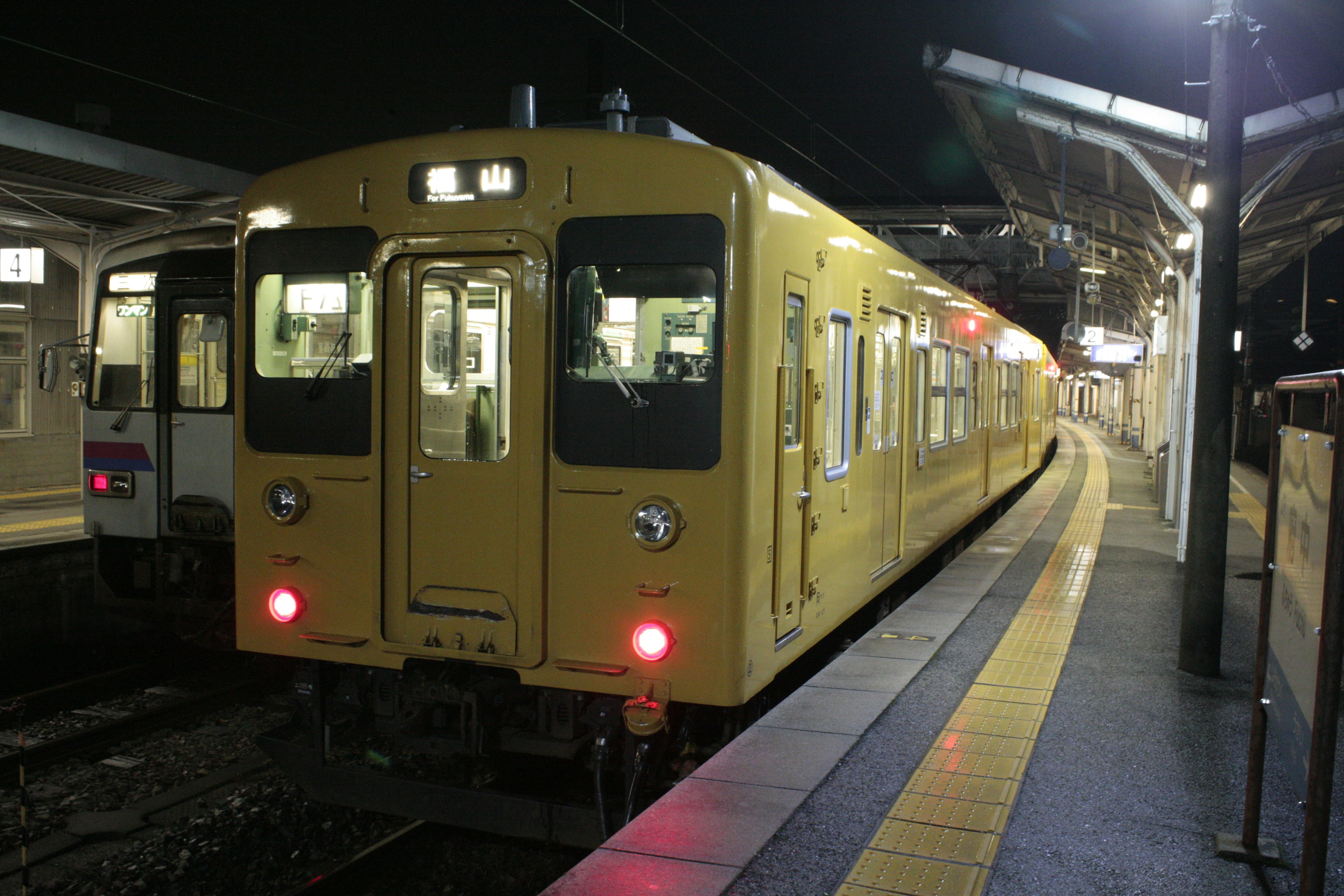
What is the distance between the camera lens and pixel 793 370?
452 cm

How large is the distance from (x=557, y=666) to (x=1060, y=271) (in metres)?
19.6

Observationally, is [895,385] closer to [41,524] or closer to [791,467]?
[791,467]

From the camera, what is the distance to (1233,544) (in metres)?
11.4

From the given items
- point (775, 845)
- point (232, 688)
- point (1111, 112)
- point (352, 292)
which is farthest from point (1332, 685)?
point (1111, 112)

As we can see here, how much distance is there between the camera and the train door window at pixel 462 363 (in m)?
4.16

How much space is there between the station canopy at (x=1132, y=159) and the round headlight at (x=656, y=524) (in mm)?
5306

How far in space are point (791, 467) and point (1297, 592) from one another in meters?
1.96

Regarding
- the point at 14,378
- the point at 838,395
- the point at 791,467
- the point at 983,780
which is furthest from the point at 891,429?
the point at 14,378

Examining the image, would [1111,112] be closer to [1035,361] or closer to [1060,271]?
[1035,361]

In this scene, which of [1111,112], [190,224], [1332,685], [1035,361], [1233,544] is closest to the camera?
Result: [1332,685]

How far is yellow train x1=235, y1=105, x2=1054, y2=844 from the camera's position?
12.6ft

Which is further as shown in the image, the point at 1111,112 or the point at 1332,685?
the point at 1111,112

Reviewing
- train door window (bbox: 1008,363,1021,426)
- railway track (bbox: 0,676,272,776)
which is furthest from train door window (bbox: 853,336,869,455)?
train door window (bbox: 1008,363,1021,426)

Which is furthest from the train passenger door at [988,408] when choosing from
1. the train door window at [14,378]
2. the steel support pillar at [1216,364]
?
Result: the train door window at [14,378]
